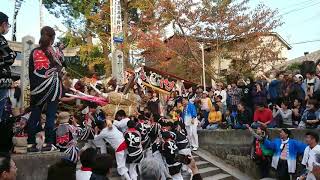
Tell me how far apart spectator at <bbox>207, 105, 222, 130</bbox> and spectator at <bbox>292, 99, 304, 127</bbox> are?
2.78 meters

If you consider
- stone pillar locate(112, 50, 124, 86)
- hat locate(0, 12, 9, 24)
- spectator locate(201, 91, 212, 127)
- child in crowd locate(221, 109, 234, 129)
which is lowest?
child in crowd locate(221, 109, 234, 129)

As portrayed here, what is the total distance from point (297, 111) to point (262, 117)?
106cm

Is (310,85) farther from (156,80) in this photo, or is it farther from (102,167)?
(102,167)

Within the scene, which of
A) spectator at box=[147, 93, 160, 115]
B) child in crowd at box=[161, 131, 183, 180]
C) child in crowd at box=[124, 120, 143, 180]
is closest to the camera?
child in crowd at box=[124, 120, 143, 180]

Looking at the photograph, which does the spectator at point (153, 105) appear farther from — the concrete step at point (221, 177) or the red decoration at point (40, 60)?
the red decoration at point (40, 60)

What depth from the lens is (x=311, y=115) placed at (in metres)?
11.7

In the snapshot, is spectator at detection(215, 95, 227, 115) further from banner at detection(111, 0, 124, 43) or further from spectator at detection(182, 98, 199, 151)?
banner at detection(111, 0, 124, 43)

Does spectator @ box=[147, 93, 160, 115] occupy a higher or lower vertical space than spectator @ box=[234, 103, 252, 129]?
higher

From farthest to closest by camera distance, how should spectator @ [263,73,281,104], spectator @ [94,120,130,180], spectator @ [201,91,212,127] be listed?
spectator @ [201,91,212,127] < spectator @ [263,73,281,104] < spectator @ [94,120,130,180]

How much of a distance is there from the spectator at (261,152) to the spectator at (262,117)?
34 centimetres

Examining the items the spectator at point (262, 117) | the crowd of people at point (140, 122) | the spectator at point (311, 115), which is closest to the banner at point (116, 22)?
the crowd of people at point (140, 122)

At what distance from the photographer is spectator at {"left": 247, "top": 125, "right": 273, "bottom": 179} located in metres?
12.0

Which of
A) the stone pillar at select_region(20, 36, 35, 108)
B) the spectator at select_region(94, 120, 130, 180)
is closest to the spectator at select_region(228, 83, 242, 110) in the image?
the spectator at select_region(94, 120, 130, 180)

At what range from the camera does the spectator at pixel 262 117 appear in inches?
503
